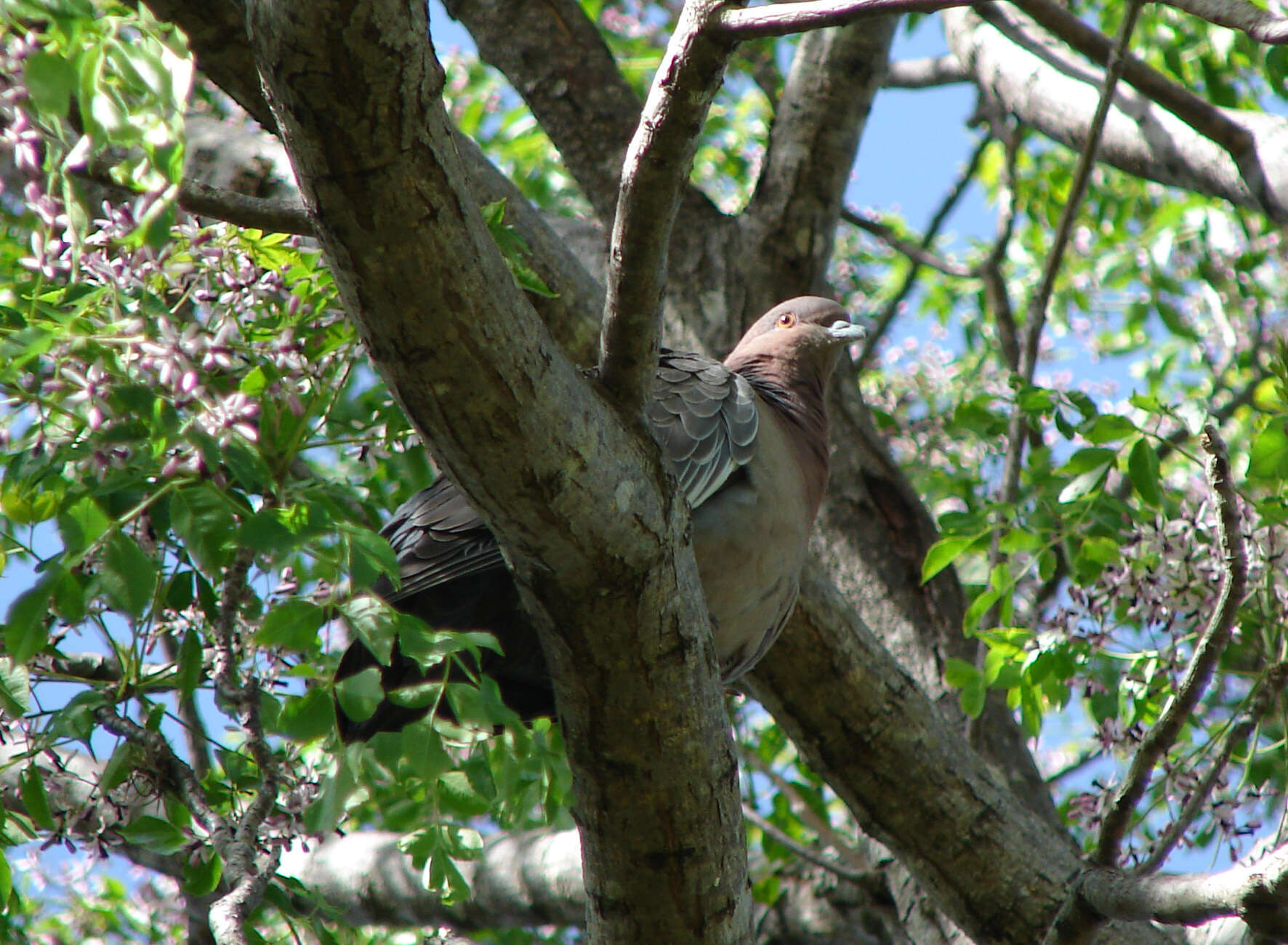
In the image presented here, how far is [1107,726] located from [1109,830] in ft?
3.41

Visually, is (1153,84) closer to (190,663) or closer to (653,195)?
(653,195)

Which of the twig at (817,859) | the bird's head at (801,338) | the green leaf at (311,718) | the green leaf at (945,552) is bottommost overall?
the green leaf at (311,718)

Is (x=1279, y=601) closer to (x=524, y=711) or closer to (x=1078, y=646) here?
(x=1078, y=646)

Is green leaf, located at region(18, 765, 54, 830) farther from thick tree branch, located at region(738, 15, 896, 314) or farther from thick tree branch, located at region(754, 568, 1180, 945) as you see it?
thick tree branch, located at region(738, 15, 896, 314)

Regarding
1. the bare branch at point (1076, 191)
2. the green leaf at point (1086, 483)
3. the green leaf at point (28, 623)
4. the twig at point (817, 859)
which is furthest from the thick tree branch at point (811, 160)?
the green leaf at point (28, 623)

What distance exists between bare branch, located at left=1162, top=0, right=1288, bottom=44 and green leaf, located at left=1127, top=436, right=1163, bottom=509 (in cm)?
128

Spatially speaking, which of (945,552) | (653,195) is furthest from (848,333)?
(653,195)

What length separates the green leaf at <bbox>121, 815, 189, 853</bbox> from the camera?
2.40 meters

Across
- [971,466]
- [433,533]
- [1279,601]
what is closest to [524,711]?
[433,533]

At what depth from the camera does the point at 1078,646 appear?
2.99 meters

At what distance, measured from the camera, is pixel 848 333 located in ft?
12.7

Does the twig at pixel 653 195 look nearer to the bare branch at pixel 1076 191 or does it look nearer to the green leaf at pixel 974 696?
the green leaf at pixel 974 696

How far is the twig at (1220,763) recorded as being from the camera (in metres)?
2.28

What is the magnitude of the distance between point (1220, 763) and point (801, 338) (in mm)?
1839
